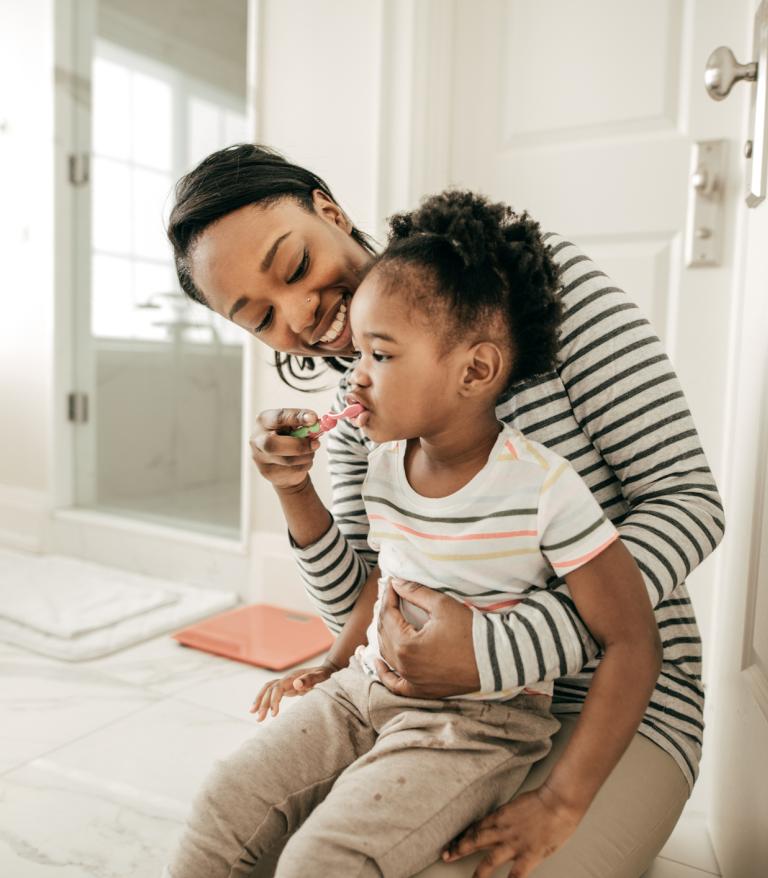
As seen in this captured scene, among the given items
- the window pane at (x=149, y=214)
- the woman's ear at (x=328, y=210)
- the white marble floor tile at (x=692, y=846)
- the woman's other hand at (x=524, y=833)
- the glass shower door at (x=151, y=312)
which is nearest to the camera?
the woman's other hand at (x=524, y=833)

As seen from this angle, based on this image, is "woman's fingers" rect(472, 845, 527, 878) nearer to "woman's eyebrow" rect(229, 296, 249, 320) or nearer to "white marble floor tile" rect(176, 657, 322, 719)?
"woman's eyebrow" rect(229, 296, 249, 320)

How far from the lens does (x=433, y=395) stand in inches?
30.8

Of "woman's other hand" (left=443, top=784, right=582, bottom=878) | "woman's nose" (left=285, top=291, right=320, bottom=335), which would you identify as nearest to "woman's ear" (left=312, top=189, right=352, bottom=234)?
"woman's nose" (left=285, top=291, right=320, bottom=335)

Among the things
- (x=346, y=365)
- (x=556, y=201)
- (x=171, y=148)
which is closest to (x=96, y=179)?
(x=171, y=148)

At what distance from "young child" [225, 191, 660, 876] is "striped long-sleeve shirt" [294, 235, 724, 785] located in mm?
49

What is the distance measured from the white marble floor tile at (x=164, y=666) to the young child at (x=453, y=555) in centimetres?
99

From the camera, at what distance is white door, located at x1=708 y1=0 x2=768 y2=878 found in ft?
3.03

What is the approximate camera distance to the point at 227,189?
37.9 inches

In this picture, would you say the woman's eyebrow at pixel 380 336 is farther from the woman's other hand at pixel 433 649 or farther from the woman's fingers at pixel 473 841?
the woman's fingers at pixel 473 841

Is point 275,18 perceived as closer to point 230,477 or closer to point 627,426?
point 230,477

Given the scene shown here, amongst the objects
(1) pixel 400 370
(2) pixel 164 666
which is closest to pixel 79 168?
(2) pixel 164 666

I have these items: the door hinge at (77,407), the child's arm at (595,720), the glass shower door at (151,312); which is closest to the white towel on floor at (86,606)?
the glass shower door at (151,312)

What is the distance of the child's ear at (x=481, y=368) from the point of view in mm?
780

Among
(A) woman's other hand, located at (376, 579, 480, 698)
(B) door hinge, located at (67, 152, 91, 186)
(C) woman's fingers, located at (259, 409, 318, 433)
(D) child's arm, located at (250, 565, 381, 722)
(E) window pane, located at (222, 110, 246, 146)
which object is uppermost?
(E) window pane, located at (222, 110, 246, 146)
